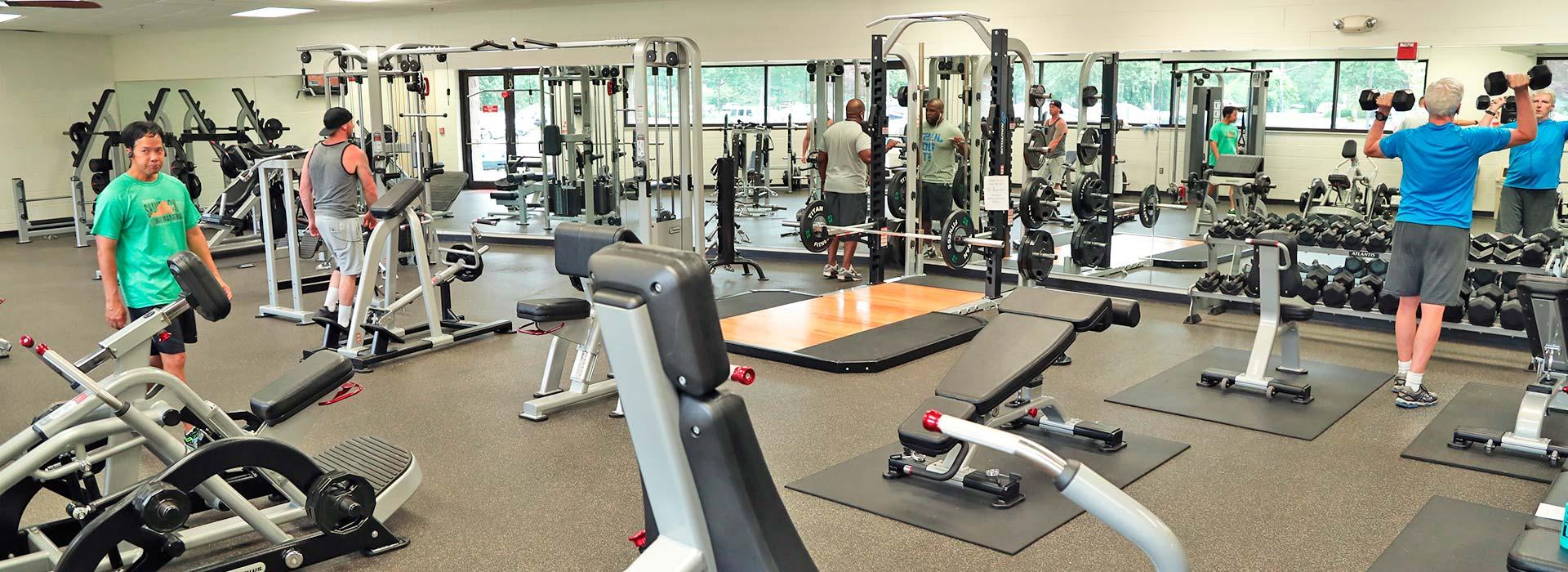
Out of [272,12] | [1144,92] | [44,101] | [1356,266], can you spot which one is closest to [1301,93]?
[1144,92]

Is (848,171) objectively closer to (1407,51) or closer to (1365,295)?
(1365,295)

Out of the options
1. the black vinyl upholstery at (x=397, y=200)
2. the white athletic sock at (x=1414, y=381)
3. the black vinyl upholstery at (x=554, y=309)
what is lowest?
the white athletic sock at (x=1414, y=381)

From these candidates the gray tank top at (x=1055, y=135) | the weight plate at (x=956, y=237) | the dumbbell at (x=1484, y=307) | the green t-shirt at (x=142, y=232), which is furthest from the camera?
the gray tank top at (x=1055, y=135)

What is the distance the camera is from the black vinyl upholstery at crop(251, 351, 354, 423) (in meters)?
2.87

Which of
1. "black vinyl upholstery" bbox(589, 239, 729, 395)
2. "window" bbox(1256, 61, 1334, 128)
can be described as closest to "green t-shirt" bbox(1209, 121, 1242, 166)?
"window" bbox(1256, 61, 1334, 128)

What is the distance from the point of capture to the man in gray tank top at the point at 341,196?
5.77m

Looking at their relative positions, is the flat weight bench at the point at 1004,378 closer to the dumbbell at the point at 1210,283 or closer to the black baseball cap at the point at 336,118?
the dumbbell at the point at 1210,283

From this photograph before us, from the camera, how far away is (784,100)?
1148cm

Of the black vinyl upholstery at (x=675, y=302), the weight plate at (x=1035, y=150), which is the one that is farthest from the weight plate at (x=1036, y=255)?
the black vinyl upholstery at (x=675, y=302)

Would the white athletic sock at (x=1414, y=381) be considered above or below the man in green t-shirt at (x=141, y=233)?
below

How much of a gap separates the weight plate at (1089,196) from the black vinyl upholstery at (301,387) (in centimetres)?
482

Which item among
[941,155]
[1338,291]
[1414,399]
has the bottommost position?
[1414,399]

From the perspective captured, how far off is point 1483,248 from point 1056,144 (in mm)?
2505

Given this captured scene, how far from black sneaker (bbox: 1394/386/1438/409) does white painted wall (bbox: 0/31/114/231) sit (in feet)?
37.9
